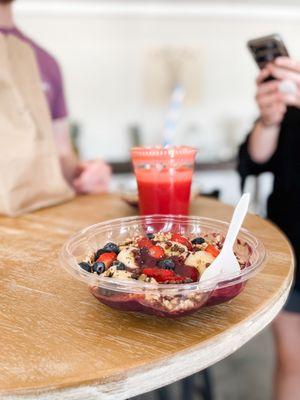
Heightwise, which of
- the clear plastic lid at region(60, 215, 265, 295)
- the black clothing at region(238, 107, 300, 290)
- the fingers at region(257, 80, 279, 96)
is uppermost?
the fingers at region(257, 80, 279, 96)

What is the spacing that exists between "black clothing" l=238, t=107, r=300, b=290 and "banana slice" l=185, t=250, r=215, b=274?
29.0 inches

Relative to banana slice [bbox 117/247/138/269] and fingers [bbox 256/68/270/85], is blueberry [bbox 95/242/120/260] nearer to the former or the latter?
banana slice [bbox 117/247/138/269]

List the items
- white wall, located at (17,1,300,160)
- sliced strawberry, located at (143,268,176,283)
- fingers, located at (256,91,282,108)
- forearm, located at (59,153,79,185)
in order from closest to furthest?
sliced strawberry, located at (143,268,176,283), fingers, located at (256,91,282,108), forearm, located at (59,153,79,185), white wall, located at (17,1,300,160)

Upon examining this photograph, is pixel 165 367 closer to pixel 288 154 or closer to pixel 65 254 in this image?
pixel 65 254

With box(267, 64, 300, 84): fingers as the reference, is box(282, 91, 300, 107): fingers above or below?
below

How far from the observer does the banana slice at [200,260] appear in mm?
521

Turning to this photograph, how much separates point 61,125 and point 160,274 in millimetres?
1190

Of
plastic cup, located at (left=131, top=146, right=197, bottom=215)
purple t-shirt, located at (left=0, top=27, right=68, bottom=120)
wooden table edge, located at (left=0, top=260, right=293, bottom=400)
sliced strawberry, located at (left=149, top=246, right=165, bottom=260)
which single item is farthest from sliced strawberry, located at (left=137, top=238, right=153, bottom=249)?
purple t-shirt, located at (left=0, top=27, right=68, bottom=120)

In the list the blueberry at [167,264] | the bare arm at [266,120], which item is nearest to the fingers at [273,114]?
the bare arm at [266,120]

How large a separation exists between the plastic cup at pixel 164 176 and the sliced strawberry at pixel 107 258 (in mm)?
309

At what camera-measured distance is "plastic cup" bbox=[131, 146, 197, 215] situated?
2.74 ft

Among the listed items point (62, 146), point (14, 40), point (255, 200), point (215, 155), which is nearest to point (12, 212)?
point (14, 40)

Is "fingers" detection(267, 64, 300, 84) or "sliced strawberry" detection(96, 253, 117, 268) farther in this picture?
"fingers" detection(267, 64, 300, 84)

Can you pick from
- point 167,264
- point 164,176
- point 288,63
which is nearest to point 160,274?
point 167,264
